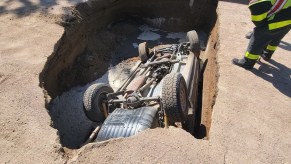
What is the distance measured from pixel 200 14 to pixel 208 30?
620 millimetres

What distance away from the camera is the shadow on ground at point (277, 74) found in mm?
6102

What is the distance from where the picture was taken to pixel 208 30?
10375 mm

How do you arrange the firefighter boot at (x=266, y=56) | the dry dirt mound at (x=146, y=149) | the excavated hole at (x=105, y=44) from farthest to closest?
the excavated hole at (x=105, y=44) < the firefighter boot at (x=266, y=56) < the dry dirt mound at (x=146, y=149)

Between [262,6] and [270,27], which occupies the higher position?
[262,6]

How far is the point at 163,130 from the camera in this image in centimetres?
445

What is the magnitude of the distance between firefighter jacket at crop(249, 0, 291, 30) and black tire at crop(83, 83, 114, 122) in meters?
3.26

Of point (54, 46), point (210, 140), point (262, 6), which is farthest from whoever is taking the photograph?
point (54, 46)

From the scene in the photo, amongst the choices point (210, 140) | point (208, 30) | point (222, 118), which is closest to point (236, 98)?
point (222, 118)

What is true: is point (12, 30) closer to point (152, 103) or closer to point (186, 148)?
point (152, 103)

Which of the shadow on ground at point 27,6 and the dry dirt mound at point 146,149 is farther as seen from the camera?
the shadow on ground at point 27,6

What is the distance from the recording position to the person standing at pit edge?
5.59 metres

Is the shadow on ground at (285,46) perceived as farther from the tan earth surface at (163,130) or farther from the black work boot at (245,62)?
the black work boot at (245,62)

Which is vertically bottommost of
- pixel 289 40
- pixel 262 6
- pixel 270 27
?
pixel 289 40

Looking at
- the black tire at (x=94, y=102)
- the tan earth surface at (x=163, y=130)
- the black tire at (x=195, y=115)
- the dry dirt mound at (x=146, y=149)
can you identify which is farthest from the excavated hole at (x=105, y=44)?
the dry dirt mound at (x=146, y=149)
